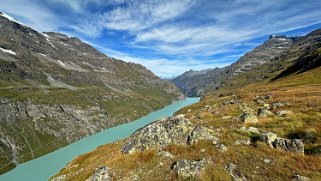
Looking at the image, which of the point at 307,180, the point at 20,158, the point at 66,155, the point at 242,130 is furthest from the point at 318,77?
the point at 20,158

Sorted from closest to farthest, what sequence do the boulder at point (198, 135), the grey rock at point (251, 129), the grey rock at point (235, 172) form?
the grey rock at point (235, 172), the boulder at point (198, 135), the grey rock at point (251, 129)

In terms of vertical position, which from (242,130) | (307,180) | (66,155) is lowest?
(66,155)

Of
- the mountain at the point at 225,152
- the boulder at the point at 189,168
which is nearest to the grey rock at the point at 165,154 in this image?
the mountain at the point at 225,152

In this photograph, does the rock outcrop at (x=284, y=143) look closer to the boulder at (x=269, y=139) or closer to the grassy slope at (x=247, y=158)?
the boulder at (x=269, y=139)

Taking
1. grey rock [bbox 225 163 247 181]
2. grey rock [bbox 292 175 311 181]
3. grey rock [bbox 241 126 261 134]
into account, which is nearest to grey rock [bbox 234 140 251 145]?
grey rock [bbox 241 126 261 134]

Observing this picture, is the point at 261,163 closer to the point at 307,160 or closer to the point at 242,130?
the point at 307,160

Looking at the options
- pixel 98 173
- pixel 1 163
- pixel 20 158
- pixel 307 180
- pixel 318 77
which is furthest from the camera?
pixel 20 158

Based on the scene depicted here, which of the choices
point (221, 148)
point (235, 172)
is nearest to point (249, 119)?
point (221, 148)
